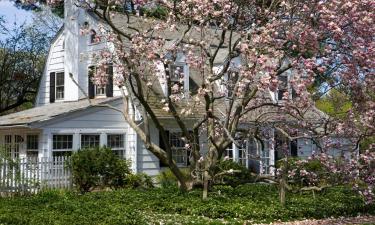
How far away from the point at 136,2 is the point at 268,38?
135 inches

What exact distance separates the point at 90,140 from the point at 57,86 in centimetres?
477

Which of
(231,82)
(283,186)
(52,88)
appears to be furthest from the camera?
(52,88)

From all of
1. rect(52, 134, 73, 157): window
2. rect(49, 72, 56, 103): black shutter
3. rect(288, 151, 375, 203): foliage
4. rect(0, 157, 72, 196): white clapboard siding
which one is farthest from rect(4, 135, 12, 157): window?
rect(288, 151, 375, 203): foliage

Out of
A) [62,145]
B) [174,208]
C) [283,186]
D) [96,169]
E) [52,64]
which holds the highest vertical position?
[52,64]

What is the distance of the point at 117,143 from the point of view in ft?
65.7

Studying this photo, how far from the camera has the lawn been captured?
10648 millimetres

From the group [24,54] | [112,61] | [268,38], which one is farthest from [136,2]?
[24,54]

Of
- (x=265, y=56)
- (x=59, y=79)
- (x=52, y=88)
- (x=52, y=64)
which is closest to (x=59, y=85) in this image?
(x=59, y=79)

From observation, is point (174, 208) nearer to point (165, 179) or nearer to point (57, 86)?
point (165, 179)

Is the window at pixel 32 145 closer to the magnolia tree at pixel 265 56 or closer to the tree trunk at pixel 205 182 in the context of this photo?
the magnolia tree at pixel 265 56

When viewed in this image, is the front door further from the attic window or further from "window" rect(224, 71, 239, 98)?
"window" rect(224, 71, 239, 98)

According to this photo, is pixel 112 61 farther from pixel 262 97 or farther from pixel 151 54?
pixel 262 97

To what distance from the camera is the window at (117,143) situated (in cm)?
1986

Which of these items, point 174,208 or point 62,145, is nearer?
point 174,208
